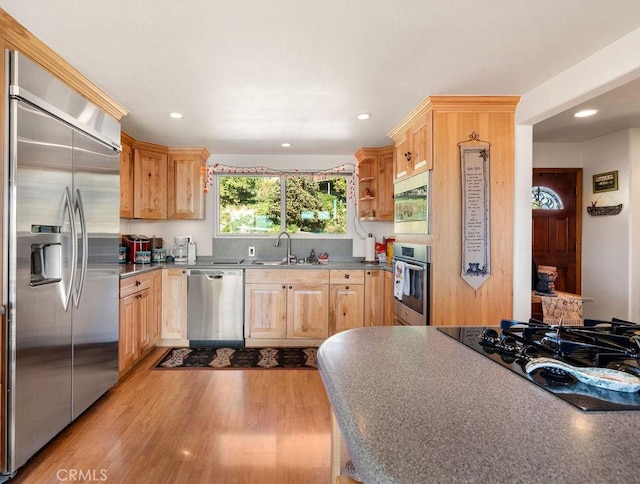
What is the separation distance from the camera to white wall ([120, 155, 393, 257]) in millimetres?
4406

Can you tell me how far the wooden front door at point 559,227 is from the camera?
4.03 m

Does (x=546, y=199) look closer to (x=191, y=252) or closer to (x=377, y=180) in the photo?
(x=377, y=180)

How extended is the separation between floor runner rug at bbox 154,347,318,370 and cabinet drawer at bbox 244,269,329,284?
71cm

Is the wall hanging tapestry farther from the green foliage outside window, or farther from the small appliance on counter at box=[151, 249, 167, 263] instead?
the small appliance on counter at box=[151, 249, 167, 263]

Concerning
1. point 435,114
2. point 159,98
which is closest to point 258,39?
point 159,98

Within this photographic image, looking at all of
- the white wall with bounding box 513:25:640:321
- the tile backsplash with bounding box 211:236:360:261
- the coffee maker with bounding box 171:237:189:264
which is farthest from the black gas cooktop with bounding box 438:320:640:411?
the coffee maker with bounding box 171:237:189:264

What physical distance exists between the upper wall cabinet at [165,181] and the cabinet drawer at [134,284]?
0.80 meters

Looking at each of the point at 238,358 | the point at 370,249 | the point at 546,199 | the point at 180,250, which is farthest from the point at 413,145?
the point at 180,250

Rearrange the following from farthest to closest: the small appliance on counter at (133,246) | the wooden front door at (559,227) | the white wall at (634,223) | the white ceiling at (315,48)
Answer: the wooden front door at (559,227) < the small appliance on counter at (133,246) < the white wall at (634,223) < the white ceiling at (315,48)

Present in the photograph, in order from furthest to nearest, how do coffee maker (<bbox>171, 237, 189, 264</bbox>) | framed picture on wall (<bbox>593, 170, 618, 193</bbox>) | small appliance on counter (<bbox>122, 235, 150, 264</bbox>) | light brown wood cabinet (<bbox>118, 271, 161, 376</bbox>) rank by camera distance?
coffee maker (<bbox>171, 237, 189, 264</bbox>)
small appliance on counter (<bbox>122, 235, 150, 264</bbox>)
framed picture on wall (<bbox>593, 170, 618, 193</bbox>)
light brown wood cabinet (<bbox>118, 271, 161, 376</bbox>)

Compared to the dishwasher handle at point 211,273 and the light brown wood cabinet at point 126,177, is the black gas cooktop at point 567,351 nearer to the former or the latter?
the dishwasher handle at point 211,273

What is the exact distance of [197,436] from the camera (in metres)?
2.11

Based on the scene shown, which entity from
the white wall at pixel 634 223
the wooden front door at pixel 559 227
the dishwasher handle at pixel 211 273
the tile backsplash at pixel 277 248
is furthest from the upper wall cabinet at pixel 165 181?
the white wall at pixel 634 223

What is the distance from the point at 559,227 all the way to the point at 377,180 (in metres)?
2.16
